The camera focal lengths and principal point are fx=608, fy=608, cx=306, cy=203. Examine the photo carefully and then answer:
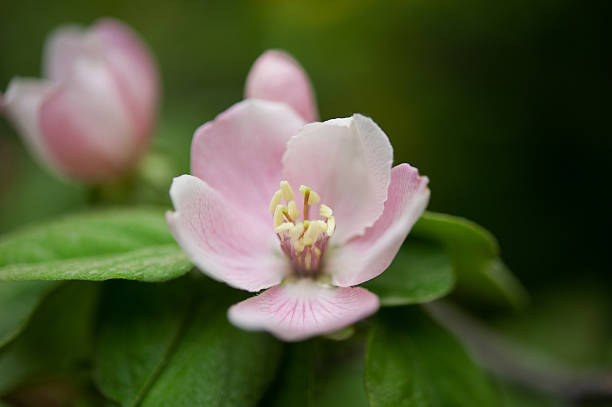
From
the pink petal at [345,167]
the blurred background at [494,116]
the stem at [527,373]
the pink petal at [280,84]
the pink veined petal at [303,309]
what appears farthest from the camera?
the blurred background at [494,116]

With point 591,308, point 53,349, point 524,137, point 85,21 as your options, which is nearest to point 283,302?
point 53,349

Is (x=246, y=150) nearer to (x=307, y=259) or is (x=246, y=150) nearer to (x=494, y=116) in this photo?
(x=307, y=259)

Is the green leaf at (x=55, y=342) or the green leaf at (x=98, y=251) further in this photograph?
the green leaf at (x=55, y=342)

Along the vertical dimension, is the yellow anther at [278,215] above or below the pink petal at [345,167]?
below

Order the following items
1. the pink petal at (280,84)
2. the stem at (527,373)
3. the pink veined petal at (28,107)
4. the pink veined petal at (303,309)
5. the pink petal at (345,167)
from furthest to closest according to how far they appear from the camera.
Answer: the stem at (527,373) → the pink veined petal at (28,107) → the pink petal at (280,84) → the pink petal at (345,167) → the pink veined petal at (303,309)

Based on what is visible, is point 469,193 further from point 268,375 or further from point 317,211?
point 268,375

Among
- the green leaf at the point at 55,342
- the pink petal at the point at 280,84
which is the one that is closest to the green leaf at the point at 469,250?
the pink petal at the point at 280,84

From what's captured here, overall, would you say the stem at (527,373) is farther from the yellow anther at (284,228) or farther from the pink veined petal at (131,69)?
the pink veined petal at (131,69)
